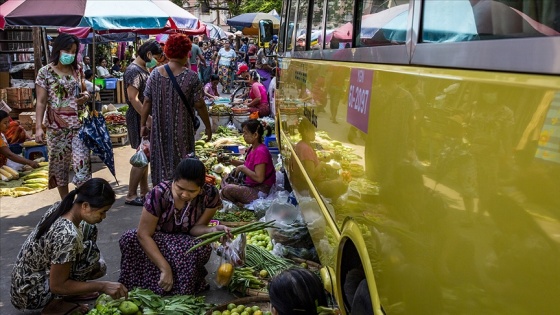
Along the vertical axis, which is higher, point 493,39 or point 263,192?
point 493,39

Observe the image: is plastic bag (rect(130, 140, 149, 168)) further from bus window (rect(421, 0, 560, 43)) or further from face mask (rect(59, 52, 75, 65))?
bus window (rect(421, 0, 560, 43))

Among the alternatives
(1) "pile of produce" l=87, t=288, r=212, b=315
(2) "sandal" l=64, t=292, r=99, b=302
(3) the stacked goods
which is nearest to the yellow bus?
(1) "pile of produce" l=87, t=288, r=212, b=315

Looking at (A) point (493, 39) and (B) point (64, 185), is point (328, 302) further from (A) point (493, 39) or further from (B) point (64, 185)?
(B) point (64, 185)

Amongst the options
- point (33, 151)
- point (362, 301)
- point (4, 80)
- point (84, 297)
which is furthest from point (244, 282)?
point (4, 80)

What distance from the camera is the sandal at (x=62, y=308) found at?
3969 millimetres

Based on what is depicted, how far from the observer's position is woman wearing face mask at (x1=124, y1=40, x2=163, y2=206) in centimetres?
646

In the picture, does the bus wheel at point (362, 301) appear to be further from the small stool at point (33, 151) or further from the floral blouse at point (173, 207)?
the small stool at point (33, 151)

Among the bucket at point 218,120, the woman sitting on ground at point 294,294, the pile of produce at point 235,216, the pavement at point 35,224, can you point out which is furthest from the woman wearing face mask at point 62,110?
the bucket at point 218,120

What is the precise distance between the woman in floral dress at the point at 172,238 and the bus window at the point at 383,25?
5.82ft

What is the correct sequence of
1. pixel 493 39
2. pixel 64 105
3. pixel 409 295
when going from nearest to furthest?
pixel 493 39 → pixel 409 295 → pixel 64 105

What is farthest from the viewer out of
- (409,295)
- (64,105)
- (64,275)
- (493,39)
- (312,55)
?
(64,105)

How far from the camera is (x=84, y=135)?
20.1 ft

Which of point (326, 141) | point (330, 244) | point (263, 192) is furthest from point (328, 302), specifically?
point (263, 192)

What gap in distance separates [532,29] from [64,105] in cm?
553
